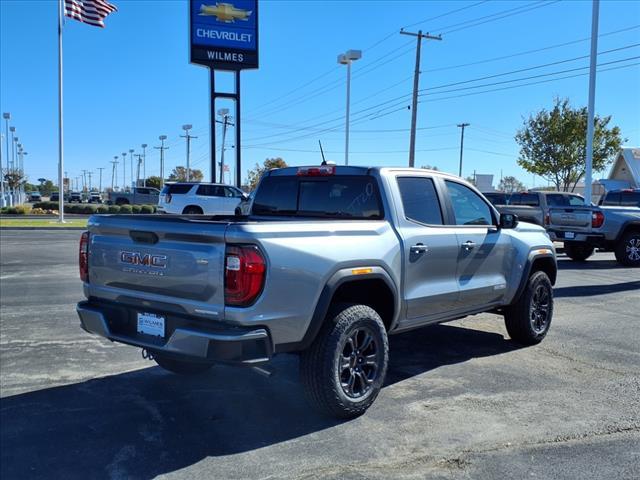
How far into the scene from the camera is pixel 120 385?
16.6 ft

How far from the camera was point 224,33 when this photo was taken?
23.6 m

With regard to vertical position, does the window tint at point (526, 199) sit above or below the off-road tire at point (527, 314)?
above

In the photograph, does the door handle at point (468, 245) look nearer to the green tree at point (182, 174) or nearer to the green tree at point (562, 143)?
the green tree at point (562, 143)

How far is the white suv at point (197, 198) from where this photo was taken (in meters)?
23.2

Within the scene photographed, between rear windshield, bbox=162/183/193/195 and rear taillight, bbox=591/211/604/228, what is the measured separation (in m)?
15.4

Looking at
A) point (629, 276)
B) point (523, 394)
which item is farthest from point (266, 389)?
point (629, 276)

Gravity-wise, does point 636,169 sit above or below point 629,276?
above

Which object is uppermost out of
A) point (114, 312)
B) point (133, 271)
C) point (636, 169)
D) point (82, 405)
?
point (636, 169)

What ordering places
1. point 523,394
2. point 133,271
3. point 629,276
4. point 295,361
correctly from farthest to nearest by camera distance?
point 629,276, point 295,361, point 523,394, point 133,271

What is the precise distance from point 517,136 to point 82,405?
4404 centimetres

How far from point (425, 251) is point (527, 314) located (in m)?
2.17

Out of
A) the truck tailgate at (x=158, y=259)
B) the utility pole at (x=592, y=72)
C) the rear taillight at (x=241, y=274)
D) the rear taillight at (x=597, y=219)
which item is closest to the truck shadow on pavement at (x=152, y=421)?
the truck tailgate at (x=158, y=259)

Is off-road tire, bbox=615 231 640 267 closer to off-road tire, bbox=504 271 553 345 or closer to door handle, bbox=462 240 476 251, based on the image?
off-road tire, bbox=504 271 553 345

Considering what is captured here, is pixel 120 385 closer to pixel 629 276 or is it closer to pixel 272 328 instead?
pixel 272 328
